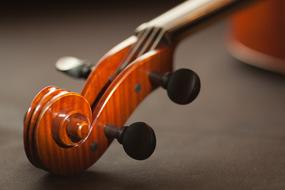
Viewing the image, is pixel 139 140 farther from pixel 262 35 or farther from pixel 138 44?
pixel 262 35

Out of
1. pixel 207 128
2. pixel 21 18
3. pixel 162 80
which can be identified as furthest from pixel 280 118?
pixel 21 18

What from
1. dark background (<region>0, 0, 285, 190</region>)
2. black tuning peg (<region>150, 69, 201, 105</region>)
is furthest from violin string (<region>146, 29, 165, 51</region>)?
dark background (<region>0, 0, 285, 190</region>)

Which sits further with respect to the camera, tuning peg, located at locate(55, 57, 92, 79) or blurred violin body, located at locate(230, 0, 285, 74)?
blurred violin body, located at locate(230, 0, 285, 74)

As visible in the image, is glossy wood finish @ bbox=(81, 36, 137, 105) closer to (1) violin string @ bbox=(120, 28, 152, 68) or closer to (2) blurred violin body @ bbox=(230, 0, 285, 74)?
(1) violin string @ bbox=(120, 28, 152, 68)

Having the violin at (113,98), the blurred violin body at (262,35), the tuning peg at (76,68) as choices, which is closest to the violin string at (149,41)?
the violin at (113,98)

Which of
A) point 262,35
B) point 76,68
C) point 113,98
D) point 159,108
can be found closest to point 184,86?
point 113,98

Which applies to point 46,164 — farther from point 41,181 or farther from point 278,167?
point 278,167
